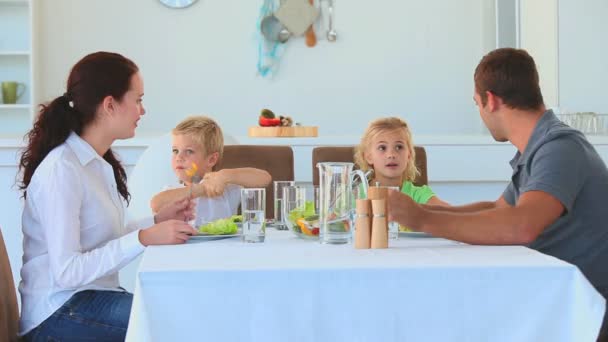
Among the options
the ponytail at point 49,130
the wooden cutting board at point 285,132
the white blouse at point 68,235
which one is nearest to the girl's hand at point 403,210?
the white blouse at point 68,235

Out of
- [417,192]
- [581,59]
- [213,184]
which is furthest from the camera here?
[581,59]

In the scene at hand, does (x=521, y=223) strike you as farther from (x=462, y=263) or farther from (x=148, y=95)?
(x=148, y=95)

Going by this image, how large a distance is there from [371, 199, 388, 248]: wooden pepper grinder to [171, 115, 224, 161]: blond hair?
1174mm

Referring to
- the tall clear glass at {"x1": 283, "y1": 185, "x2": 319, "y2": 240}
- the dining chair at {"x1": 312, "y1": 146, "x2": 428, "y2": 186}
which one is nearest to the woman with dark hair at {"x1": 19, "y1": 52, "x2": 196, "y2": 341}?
the tall clear glass at {"x1": 283, "y1": 185, "x2": 319, "y2": 240}

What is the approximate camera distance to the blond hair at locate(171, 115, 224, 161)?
2.84m

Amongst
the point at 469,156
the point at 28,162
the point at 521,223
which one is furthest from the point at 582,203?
the point at 469,156

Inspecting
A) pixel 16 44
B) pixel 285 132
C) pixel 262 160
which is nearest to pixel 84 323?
pixel 262 160

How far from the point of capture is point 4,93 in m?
5.75

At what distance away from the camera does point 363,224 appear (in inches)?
69.8

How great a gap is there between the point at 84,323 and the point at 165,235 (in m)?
0.26

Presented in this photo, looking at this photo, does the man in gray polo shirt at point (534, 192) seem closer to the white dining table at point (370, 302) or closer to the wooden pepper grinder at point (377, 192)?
the wooden pepper grinder at point (377, 192)

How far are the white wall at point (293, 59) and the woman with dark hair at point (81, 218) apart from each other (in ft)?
13.5

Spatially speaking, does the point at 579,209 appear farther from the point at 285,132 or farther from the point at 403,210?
the point at 285,132

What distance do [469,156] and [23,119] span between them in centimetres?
337
